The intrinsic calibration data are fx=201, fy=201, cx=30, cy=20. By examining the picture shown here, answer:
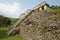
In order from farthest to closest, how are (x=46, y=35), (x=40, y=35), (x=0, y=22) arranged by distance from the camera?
1. (x=0, y=22)
2. (x=40, y=35)
3. (x=46, y=35)

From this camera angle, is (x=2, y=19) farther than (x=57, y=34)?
Yes

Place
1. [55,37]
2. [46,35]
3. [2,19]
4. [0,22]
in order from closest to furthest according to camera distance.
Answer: [55,37] < [46,35] < [0,22] < [2,19]

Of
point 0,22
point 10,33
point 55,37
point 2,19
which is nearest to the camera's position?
point 55,37

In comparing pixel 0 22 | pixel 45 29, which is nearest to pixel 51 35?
pixel 45 29

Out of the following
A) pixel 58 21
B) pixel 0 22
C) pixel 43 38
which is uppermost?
pixel 58 21

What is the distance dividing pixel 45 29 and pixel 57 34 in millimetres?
1387

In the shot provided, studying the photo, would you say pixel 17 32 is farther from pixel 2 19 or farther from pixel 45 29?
pixel 2 19

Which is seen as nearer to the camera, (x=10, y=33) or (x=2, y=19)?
(x=10, y=33)

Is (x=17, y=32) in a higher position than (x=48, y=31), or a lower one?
lower

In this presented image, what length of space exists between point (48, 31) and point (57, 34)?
93cm

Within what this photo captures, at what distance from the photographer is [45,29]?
1179 cm

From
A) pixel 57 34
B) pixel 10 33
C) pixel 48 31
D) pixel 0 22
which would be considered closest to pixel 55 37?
pixel 57 34

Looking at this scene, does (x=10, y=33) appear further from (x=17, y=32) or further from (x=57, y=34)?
(x=57, y=34)

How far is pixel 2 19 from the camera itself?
60344 mm
